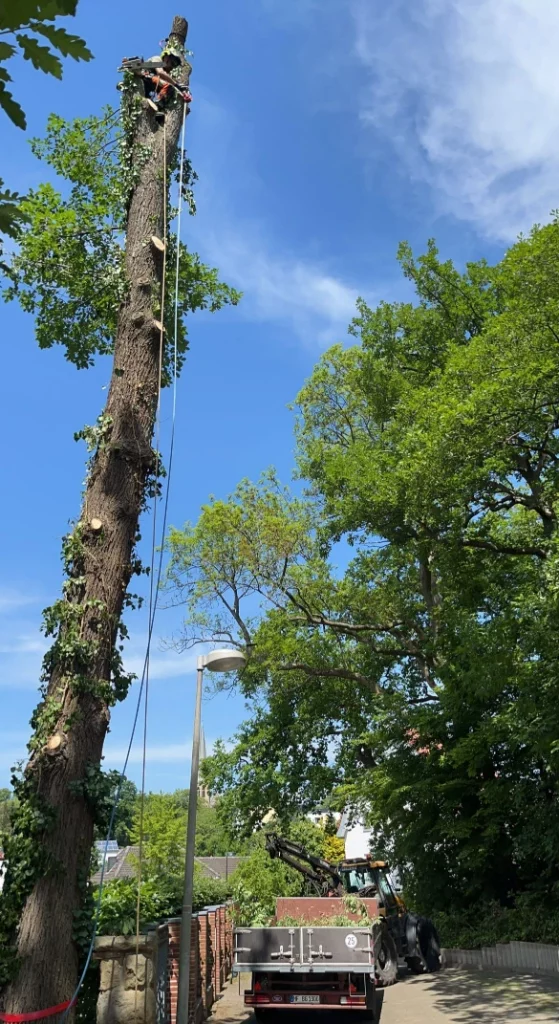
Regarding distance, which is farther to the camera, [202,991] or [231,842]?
[231,842]

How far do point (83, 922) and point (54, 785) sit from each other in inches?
35.7

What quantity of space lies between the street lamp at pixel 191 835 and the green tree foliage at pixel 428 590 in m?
5.65

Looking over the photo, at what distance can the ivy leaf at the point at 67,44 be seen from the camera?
1.80 meters

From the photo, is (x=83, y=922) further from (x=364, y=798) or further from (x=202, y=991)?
(x=364, y=798)

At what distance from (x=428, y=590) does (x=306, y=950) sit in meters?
10.3

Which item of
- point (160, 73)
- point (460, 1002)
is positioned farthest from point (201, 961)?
point (160, 73)

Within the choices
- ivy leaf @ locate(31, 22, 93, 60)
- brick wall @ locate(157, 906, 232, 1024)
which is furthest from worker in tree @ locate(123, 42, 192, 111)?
brick wall @ locate(157, 906, 232, 1024)

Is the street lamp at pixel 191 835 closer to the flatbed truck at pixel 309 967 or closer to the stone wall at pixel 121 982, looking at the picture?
the stone wall at pixel 121 982

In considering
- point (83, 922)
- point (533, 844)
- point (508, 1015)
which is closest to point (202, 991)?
point (508, 1015)

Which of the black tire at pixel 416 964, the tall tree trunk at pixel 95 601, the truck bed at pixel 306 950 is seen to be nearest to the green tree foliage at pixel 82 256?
the tall tree trunk at pixel 95 601

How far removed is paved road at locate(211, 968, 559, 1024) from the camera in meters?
10.2

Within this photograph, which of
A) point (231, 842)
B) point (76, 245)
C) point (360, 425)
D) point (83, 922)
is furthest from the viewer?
point (360, 425)

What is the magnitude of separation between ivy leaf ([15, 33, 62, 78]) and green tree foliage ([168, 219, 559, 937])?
1081 cm

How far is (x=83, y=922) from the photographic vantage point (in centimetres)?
529
